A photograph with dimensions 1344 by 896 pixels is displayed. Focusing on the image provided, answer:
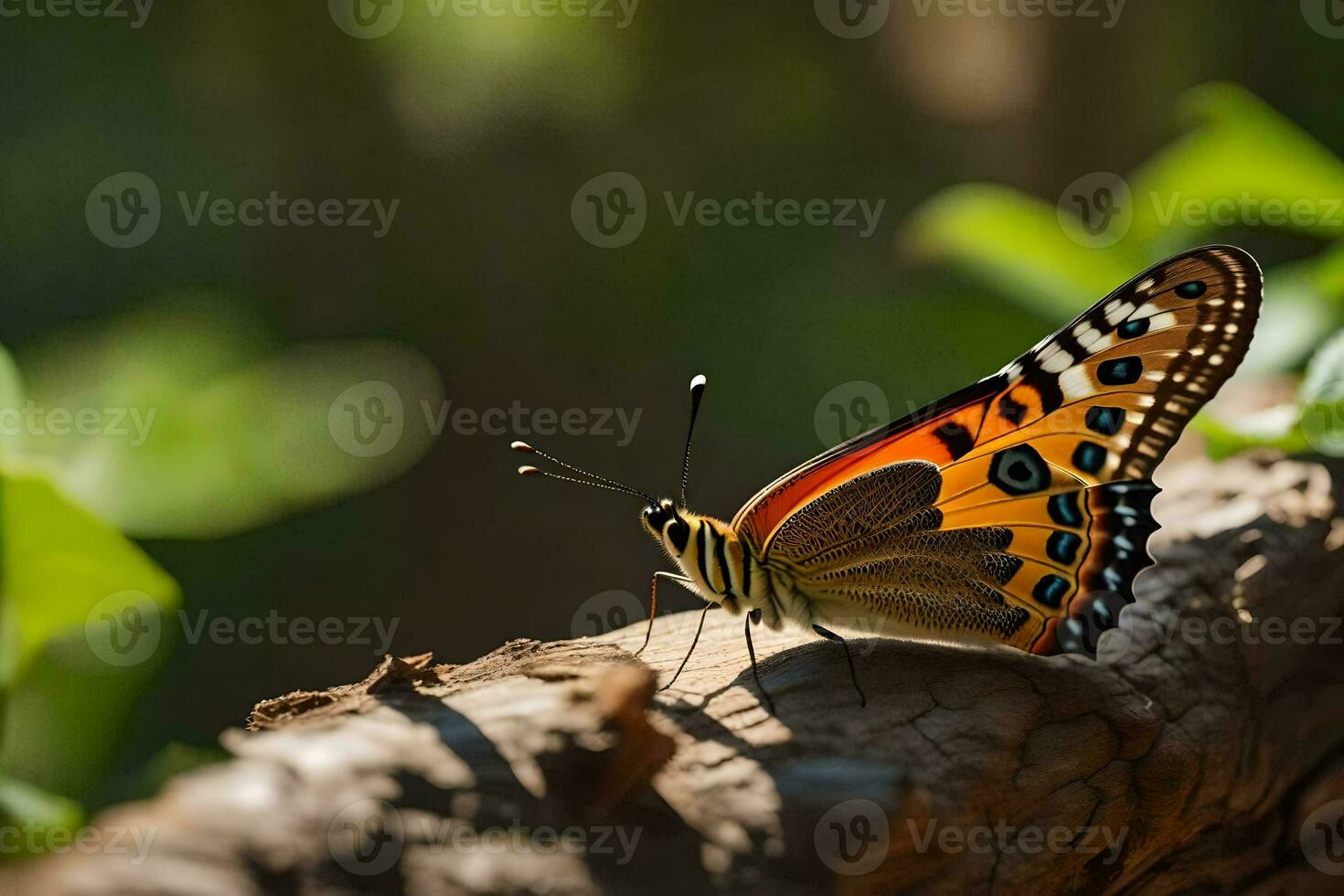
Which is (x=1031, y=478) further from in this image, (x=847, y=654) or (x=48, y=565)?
(x=48, y=565)

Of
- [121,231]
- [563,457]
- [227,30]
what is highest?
[227,30]

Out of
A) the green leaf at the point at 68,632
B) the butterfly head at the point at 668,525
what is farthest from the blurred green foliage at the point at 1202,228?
the green leaf at the point at 68,632

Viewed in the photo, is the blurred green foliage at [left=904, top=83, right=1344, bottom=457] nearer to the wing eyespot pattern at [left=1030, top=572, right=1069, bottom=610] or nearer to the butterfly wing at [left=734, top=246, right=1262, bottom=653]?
the butterfly wing at [left=734, top=246, right=1262, bottom=653]

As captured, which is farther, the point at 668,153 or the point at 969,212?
the point at 668,153

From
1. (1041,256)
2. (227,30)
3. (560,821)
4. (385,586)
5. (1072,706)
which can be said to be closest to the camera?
(560,821)

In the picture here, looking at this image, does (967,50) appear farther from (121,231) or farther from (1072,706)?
(1072,706)

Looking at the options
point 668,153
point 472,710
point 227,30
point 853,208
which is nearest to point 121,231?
point 227,30

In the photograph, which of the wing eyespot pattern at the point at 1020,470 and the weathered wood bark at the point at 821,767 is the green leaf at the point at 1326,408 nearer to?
the weathered wood bark at the point at 821,767

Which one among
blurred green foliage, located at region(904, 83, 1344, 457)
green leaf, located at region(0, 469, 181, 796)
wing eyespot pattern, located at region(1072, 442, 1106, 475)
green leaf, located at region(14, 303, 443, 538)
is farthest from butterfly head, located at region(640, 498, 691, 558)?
blurred green foliage, located at region(904, 83, 1344, 457)
